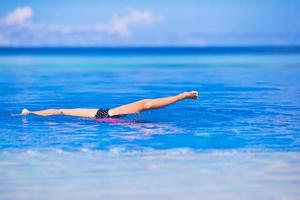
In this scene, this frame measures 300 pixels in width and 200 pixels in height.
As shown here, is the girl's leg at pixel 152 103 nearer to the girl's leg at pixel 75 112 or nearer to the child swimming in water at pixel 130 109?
the child swimming in water at pixel 130 109

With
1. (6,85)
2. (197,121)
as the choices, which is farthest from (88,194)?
(6,85)

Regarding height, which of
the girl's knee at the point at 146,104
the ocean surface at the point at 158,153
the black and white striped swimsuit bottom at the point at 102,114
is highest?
the girl's knee at the point at 146,104

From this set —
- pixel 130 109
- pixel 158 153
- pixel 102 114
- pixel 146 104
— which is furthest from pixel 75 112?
pixel 158 153

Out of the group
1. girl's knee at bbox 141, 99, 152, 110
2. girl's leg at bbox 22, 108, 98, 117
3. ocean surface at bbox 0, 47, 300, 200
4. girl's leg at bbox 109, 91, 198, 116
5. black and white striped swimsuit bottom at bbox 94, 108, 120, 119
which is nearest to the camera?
ocean surface at bbox 0, 47, 300, 200

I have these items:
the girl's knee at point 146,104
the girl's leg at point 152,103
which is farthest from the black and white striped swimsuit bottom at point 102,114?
the girl's knee at point 146,104

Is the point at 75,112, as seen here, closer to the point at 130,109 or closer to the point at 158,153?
the point at 130,109

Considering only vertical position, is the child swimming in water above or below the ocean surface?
above

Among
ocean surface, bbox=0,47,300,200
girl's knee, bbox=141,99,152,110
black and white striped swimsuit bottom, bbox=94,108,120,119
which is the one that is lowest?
ocean surface, bbox=0,47,300,200

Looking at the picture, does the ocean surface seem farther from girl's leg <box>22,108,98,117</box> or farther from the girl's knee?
the girl's knee

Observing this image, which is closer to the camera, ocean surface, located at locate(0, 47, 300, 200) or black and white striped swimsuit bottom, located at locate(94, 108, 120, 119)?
ocean surface, located at locate(0, 47, 300, 200)

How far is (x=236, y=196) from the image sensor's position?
377 centimetres

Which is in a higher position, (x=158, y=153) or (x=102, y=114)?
(x=102, y=114)

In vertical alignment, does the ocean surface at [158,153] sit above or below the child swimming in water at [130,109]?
below

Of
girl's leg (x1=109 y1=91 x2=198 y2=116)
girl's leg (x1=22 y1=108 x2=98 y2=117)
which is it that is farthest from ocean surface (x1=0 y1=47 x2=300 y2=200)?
girl's leg (x1=109 y1=91 x2=198 y2=116)
